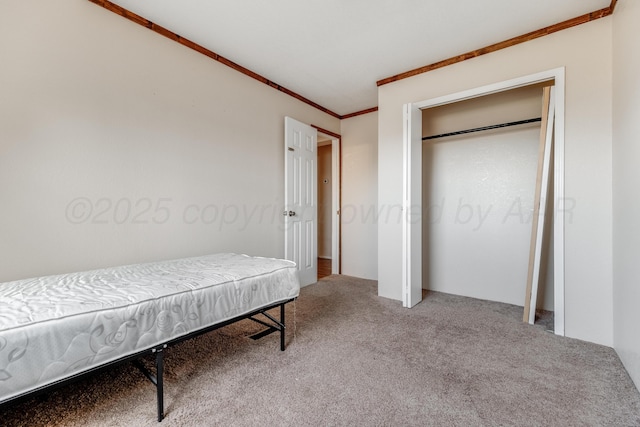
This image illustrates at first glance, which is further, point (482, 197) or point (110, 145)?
point (482, 197)

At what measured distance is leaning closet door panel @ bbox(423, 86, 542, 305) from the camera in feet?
10.3

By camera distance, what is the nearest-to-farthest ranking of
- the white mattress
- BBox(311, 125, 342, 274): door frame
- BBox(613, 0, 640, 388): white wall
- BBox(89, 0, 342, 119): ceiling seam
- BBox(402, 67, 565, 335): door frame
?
the white mattress < BBox(613, 0, 640, 388): white wall < BBox(89, 0, 342, 119): ceiling seam < BBox(402, 67, 565, 335): door frame < BBox(311, 125, 342, 274): door frame

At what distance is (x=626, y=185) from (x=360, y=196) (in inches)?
115

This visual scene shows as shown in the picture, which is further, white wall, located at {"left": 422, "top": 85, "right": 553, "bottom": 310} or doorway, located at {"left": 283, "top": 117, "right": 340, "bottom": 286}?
doorway, located at {"left": 283, "top": 117, "right": 340, "bottom": 286}

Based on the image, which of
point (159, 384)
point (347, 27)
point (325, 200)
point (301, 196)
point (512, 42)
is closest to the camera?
point (159, 384)

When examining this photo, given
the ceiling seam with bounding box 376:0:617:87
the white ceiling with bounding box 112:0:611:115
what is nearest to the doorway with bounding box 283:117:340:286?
the white ceiling with bounding box 112:0:611:115

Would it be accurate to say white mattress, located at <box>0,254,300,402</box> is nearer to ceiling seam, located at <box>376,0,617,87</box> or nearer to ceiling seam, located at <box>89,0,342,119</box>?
ceiling seam, located at <box>89,0,342,119</box>

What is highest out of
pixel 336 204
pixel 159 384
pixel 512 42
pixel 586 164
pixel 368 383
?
pixel 512 42

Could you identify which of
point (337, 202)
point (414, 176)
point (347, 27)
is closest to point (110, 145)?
point (347, 27)

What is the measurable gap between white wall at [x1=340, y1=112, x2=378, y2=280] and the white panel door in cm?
68

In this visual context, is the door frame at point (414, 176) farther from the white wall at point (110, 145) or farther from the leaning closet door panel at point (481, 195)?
the white wall at point (110, 145)

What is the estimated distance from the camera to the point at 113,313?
1.24 metres

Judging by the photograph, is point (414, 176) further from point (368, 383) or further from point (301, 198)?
point (368, 383)

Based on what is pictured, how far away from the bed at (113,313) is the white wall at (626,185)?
224 centimetres
